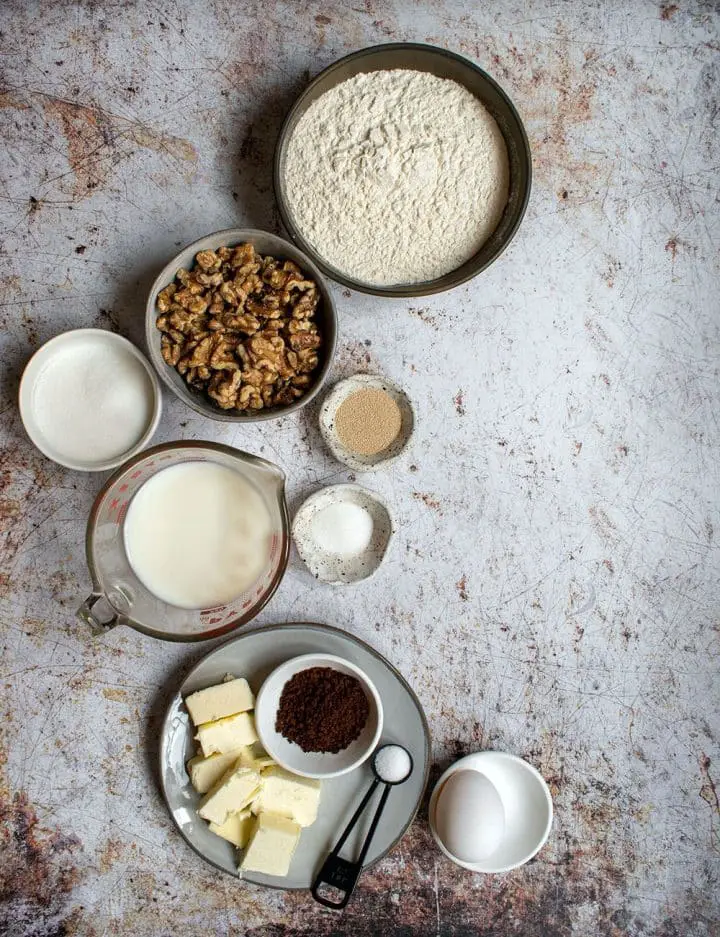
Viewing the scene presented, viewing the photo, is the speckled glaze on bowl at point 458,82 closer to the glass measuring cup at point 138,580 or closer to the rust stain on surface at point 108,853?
the glass measuring cup at point 138,580

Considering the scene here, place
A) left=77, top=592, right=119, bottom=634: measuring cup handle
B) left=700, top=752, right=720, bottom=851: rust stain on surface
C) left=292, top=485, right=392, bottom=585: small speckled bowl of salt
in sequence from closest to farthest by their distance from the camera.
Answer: left=77, top=592, right=119, bottom=634: measuring cup handle
left=292, top=485, right=392, bottom=585: small speckled bowl of salt
left=700, top=752, right=720, bottom=851: rust stain on surface

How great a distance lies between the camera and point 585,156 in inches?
54.7

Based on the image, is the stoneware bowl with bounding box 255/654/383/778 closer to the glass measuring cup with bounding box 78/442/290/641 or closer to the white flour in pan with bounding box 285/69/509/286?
the glass measuring cup with bounding box 78/442/290/641

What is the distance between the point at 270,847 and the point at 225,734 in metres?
0.22

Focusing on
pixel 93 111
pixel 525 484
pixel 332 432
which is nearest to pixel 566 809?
pixel 525 484

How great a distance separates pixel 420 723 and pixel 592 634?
1.31ft

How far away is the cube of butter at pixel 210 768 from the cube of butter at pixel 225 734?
1cm

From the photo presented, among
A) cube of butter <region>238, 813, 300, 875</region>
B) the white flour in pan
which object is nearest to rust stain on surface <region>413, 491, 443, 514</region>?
the white flour in pan

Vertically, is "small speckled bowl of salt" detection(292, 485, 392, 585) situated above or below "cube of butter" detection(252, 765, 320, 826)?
above

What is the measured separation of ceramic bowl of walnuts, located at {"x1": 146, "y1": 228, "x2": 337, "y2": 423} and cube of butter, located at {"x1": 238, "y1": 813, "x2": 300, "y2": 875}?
74 cm

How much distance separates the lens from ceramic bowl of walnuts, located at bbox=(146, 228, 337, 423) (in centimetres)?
120

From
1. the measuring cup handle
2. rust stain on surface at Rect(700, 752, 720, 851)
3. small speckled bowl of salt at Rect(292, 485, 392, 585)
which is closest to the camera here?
the measuring cup handle

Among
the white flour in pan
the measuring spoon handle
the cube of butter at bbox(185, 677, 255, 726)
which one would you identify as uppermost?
the white flour in pan

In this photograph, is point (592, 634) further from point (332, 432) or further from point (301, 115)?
point (301, 115)
